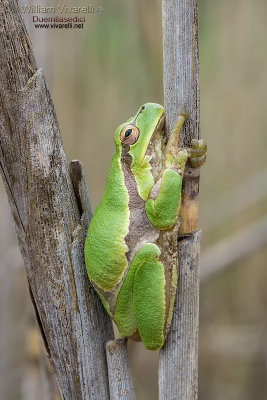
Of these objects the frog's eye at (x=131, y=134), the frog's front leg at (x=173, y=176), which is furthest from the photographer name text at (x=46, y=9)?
the frog's front leg at (x=173, y=176)

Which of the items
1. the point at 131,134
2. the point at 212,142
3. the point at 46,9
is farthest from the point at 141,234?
the point at 212,142

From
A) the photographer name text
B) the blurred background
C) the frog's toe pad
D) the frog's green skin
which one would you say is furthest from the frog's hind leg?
the blurred background

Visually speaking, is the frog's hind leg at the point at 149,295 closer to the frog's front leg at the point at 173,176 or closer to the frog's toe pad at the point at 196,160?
the frog's front leg at the point at 173,176

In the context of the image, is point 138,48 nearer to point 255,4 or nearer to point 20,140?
point 255,4

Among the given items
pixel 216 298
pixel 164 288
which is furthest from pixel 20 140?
pixel 216 298

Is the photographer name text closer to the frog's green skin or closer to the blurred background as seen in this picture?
the blurred background
